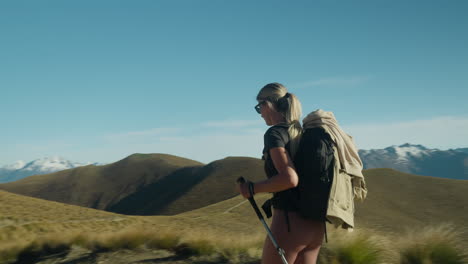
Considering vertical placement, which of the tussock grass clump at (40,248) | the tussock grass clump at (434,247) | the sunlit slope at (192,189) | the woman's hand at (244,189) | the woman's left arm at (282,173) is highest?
the woman's left arm at (282,173)

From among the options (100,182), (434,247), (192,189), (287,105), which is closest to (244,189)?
(287,105)

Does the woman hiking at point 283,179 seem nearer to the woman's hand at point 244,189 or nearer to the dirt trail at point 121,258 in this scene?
the woman's hand at point 244,189

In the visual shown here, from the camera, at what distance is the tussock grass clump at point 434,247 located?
5.83 m

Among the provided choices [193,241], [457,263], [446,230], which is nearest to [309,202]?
[457,263]

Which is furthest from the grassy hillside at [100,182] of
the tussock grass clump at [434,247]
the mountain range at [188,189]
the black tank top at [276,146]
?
the black tank top at [276,146]

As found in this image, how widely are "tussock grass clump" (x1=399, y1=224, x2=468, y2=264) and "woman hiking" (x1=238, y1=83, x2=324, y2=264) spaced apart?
137 inches

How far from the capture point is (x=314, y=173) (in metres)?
3.11

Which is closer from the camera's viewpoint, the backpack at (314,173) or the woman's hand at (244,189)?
the backpack at (314,173)

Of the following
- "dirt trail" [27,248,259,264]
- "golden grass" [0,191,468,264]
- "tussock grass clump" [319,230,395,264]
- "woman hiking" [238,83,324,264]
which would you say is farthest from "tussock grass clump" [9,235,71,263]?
"woman hiking" [238,83,324,264]

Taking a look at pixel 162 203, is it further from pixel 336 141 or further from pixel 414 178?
pixel 336 141

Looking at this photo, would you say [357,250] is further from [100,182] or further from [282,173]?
[100,182]

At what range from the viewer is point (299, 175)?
10.4ft

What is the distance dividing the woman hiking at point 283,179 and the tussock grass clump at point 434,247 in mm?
3472

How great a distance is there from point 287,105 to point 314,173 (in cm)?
59
